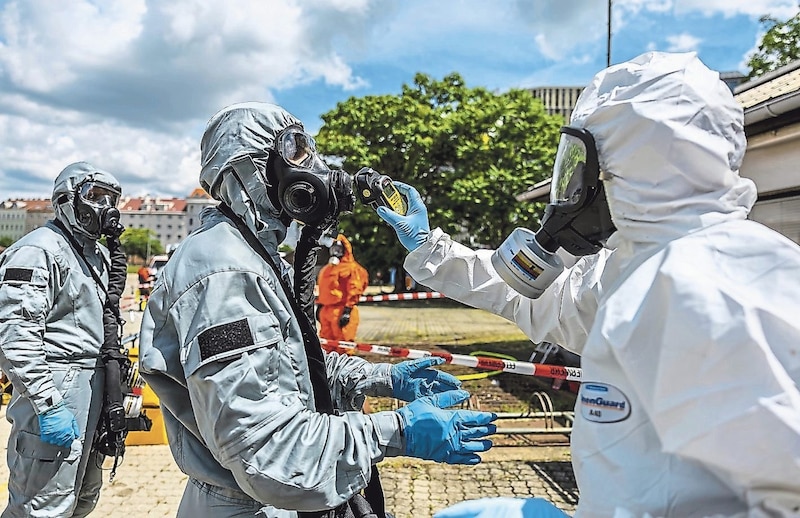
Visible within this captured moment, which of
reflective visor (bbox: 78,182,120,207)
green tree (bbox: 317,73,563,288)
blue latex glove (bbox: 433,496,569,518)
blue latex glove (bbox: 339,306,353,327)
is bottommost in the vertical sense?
blue latex glove (bbox: 433,496,569,518)

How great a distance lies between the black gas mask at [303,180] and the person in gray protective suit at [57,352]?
2026 millimetres

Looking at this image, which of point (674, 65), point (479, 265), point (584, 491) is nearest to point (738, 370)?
point (584, 491)

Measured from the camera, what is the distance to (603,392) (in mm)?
1317

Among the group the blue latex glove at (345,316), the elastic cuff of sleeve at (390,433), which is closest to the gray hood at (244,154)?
the elastic cuff of sleeve at (390,433)

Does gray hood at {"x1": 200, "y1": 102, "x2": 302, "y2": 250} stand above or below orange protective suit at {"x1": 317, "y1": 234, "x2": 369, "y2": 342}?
above

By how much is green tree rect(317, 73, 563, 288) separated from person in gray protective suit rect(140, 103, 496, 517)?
22.6 meters

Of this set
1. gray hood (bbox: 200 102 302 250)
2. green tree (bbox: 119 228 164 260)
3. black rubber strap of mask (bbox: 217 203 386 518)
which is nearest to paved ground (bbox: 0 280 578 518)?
black rubber strap of mask (bbox: 217 203 386 518)

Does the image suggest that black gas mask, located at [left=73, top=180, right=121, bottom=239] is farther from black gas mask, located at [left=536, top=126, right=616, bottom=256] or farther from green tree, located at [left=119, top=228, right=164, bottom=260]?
green tree, located at [left=119, top=228, right=164, bottom=260]

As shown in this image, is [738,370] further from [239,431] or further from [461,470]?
[461,470]

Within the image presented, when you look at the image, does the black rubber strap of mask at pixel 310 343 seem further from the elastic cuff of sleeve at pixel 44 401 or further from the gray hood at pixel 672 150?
the elastic cuff of sleeve at pixel 44 401

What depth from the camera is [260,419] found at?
146 cm

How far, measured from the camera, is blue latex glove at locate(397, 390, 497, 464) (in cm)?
163

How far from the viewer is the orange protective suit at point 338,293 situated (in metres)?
8.13

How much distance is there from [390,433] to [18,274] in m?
2.52
